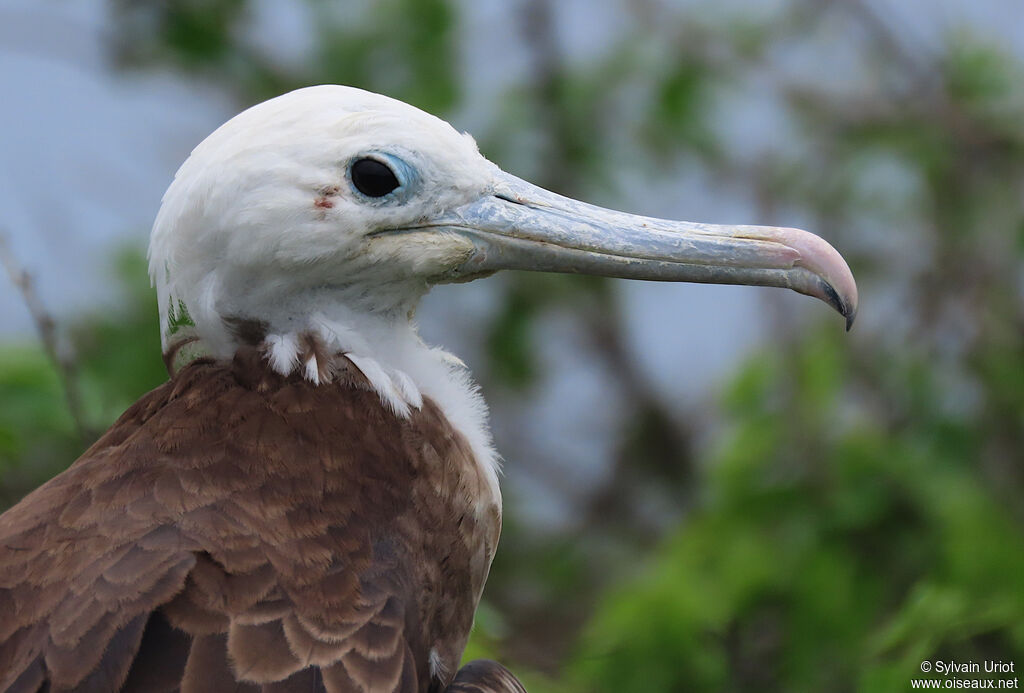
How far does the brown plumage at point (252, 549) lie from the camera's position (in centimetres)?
187

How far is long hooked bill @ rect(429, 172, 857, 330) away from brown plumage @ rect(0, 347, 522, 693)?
316 millimetres

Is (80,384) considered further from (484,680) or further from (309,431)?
(484,680)

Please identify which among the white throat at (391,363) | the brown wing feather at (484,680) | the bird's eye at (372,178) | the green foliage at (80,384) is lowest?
the brown wing feather at (484,680)

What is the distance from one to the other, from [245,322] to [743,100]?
366 cm

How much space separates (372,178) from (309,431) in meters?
0.41

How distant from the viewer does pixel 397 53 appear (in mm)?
5152

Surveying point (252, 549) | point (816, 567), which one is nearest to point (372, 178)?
point (252, 549)

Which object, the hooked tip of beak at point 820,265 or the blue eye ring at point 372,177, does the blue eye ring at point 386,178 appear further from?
the hooked tip of beak at point 820,265

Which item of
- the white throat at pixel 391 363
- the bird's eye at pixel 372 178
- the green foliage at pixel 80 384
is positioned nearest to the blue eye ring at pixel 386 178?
the bird's eye at pixel 372 178

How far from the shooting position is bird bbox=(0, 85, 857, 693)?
6.24 ft

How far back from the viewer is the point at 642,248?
2.30 meters

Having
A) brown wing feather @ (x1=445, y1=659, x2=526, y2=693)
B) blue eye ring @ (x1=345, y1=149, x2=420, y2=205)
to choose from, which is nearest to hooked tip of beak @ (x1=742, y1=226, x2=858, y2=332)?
blue eye ring @ (x1=345, y1=149, x2=420, y2=205)

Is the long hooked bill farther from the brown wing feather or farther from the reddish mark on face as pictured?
the brown wing feather

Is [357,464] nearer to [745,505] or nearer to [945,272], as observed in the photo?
[745,505]
